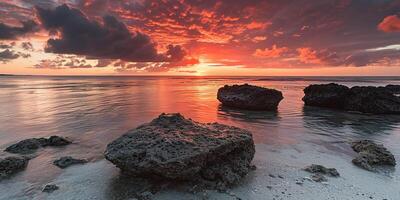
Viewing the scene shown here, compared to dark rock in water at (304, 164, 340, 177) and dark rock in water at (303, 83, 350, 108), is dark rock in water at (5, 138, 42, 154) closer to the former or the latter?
dark rock in water at (304, 164, 340, 177)

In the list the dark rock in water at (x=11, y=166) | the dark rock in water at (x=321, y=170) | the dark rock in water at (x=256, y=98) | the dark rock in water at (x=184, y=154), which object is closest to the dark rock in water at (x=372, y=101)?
the dark rock in water at (x=256, y=98)

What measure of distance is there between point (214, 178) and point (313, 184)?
2.46m

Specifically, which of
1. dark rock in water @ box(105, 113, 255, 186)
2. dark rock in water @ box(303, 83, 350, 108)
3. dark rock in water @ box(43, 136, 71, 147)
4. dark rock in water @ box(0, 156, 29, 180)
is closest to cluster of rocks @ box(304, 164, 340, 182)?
dark rock in water @ box(105, 113, 255, 186)

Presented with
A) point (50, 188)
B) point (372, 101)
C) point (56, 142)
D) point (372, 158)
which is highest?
point (372, 101)

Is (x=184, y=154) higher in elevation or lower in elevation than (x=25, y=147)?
higher

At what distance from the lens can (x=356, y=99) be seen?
21.1 m

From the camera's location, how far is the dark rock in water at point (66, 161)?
8067 mm

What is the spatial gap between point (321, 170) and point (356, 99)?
15916 millimetres

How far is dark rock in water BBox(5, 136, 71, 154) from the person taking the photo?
9359 millimetres

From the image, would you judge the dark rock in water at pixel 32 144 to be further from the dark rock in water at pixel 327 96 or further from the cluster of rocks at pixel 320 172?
the dark rock in water at pixel 327 96

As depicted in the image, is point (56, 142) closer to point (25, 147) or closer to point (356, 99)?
point (25, 147)

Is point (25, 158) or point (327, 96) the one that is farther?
point (327, 96)

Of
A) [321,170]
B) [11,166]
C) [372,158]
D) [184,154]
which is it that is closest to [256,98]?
[372,158]

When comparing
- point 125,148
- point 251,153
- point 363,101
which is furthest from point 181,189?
point 363,101
